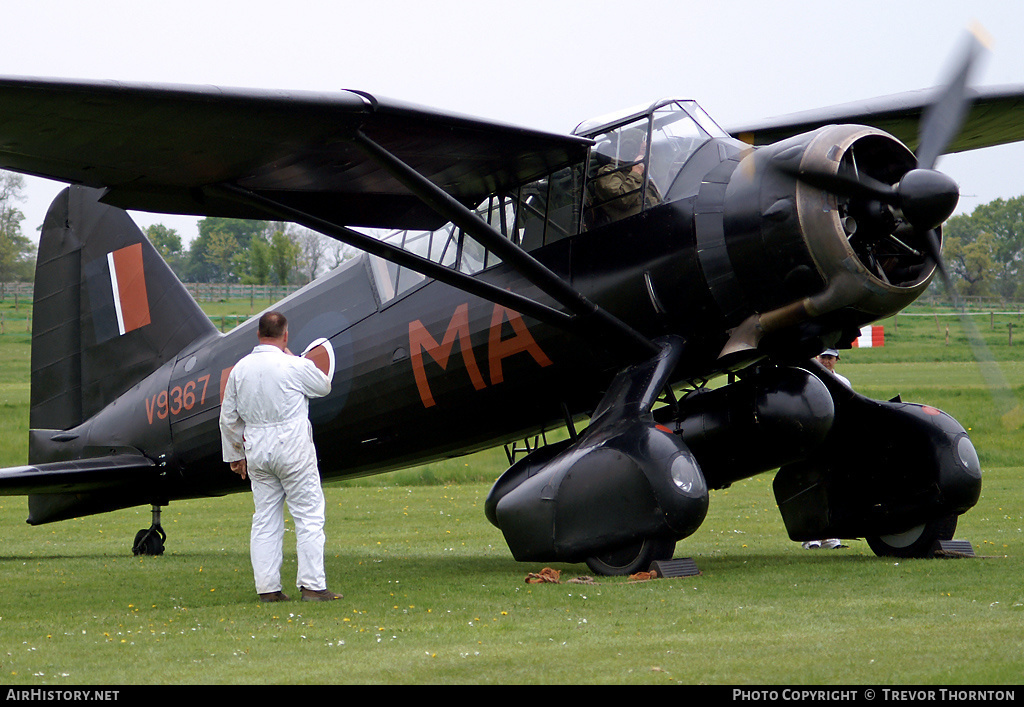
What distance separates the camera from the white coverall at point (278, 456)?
7.51 meters

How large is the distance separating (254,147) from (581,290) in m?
2.70

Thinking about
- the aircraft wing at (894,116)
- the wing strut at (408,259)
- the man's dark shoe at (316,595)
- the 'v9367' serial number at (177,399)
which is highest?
the aircraft wing at (894,116)

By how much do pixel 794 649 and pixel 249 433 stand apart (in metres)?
4.09

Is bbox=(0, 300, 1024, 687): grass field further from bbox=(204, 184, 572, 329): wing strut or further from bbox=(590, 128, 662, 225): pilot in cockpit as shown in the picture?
bbox=(590, 128, 662, 225): pilot in cockpit

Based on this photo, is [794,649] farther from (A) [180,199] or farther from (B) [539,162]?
(A) [180,199]

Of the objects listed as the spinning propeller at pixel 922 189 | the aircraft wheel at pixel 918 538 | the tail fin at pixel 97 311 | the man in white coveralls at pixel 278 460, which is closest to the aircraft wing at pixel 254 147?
the man in white coveralls at pixel 278 460

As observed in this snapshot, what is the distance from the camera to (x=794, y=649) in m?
5.04

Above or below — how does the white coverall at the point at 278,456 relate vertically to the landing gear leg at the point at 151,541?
above

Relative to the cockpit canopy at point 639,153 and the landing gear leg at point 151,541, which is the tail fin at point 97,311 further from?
the cockpit canopy at point 639,153

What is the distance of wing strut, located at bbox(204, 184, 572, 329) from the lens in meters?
8.38

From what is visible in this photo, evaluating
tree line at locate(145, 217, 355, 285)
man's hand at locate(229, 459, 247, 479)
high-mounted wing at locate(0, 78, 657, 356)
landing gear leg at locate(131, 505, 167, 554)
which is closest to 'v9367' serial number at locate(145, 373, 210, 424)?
landing gear leg at locate(131, 505, 167, 554)

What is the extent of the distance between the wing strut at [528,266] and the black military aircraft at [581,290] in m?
0.02

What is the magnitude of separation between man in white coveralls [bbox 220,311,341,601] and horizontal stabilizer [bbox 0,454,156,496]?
3132 mm
